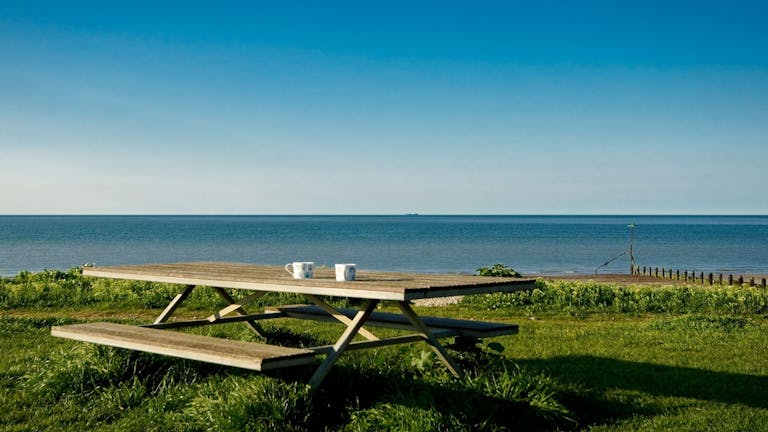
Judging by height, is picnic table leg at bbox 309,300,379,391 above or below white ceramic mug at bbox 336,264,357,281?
below

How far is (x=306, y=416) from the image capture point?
5.05 meters

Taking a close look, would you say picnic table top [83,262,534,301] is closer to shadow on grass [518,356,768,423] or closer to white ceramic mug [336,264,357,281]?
white ceramic mug [336,264,357,281]

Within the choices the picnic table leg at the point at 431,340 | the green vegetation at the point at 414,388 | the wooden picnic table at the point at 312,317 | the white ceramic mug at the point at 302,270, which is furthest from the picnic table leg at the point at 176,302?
the picnic table leg at the point at 431,340

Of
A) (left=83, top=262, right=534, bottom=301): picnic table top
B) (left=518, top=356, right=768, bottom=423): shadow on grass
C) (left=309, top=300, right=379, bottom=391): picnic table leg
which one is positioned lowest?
(left=518, top=356, right=768, bottom=423): shadow on grass

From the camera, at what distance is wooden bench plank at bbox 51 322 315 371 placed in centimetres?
461

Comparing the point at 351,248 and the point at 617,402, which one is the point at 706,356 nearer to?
the point at 617,402

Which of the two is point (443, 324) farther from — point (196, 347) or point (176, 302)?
point (176, 302)

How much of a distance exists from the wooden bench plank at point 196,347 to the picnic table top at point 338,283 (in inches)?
18.2

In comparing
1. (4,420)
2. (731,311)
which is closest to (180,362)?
(4,420)

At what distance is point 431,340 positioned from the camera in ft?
18.7

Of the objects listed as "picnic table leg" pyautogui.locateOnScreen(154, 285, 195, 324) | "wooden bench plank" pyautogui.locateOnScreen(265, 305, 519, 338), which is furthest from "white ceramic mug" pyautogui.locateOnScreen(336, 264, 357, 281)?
"picnic table leg" pyautogui.locateOnScreen(154, 285, 195, 324)

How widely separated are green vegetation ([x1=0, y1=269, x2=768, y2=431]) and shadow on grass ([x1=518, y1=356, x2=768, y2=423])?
0.06 ft

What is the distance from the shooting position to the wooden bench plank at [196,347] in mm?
4613

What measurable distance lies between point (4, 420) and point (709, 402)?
594 centimetres
